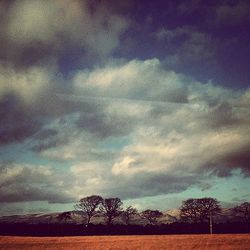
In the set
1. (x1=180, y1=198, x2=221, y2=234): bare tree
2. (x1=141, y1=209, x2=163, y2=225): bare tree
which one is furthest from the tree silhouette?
(x1=141, y1=209, x2=163, y2=225): bare tree

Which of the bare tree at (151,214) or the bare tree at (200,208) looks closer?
the bare tree at (200,208)

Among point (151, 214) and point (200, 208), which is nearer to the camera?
point (200, 208)

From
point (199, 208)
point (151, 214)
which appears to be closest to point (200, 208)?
point (199, 208)

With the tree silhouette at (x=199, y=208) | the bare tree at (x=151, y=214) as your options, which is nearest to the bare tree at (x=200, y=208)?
the tree silhouette at (x=199, y=208)

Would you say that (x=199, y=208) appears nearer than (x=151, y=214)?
Yes

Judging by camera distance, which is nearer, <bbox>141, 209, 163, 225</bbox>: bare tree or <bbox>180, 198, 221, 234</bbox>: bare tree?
<bbox>180, 198, 221, 234</bbox>: bare tree

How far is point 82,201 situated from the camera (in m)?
90.2

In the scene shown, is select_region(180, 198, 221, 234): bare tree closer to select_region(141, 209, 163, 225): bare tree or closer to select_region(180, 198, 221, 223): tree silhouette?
select_region(180, 198, 221, 223): tree silhouette

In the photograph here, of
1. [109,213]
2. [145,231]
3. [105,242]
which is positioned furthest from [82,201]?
[105,242]

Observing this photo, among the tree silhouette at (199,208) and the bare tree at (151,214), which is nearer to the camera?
the tree silhouette at (199,208)

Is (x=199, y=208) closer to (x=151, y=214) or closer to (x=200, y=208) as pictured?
(x=200, y=208)

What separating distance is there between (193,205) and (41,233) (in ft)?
161

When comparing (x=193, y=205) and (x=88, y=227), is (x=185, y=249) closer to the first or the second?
(x=88, y=227)

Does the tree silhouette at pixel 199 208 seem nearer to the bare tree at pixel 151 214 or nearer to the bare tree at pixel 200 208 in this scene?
the bare tree at pixel 200 208
